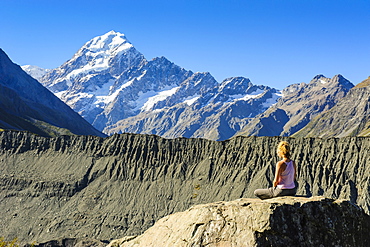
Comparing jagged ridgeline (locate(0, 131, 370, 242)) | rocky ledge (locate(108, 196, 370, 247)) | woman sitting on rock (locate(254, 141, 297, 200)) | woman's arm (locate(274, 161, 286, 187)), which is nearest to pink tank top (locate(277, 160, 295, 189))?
woman sitting on rock (locate(254, 141, 297, 200))

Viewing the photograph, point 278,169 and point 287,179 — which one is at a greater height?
point 278,169

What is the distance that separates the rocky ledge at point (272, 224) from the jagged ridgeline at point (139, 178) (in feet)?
187

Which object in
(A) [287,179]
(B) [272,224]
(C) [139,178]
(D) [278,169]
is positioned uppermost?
(C) [139,178]

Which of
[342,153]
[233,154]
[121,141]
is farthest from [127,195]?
[342,153]

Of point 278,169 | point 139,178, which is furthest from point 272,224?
point 139,178

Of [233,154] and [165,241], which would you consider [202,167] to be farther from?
[165,241]

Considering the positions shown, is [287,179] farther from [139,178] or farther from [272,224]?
[139,178]

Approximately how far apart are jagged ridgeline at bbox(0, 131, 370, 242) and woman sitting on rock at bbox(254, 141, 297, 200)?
2265 inches

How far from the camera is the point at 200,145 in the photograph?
87438 millimetres

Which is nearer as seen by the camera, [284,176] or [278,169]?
[278,169]

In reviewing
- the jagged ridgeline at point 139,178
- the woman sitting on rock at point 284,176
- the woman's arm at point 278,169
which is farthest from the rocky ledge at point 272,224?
the jagged ridgeline at point 139,178

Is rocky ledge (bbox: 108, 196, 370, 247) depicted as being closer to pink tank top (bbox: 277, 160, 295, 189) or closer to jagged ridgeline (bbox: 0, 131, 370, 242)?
pink tank top (bbox: 277, 160, 295, 189)

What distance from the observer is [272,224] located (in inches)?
577

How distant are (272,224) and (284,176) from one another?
7.44ft
